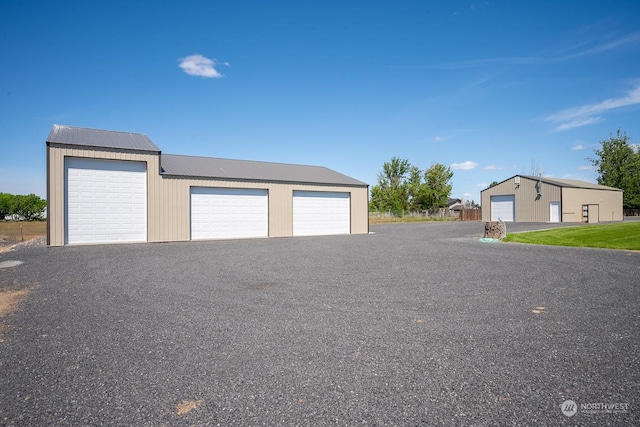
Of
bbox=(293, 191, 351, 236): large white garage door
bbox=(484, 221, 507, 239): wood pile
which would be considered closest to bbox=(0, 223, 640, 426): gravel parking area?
bbox=(484, 221, 507, 239): wood pile

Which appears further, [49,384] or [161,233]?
[161,233]

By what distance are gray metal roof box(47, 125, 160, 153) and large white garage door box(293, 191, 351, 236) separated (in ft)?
27.2

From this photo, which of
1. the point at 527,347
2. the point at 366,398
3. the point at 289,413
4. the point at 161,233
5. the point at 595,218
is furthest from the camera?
the point at 595,218

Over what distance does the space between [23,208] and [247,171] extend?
4145cm

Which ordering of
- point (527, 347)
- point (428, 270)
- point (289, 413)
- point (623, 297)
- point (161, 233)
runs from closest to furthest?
point (289, 413) < point (527, 347) < point (623, 297) < point (428, 270) < point (161, 233)

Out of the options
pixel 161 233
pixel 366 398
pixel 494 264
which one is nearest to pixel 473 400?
pixel 366 398

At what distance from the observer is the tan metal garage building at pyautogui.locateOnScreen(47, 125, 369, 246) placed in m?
14.9

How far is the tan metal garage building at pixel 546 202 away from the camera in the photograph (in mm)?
32938

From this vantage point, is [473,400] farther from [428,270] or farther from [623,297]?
[428,270]

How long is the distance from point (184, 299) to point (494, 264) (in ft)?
25.9

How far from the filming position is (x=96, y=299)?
6.09m

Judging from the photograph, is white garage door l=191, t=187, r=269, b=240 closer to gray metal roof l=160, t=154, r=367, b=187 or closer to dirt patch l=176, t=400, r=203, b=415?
gray metal roof l=160, t=154, r=367, b=187

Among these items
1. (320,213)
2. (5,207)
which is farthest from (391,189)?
(5,207)

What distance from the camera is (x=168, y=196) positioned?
668 inches
